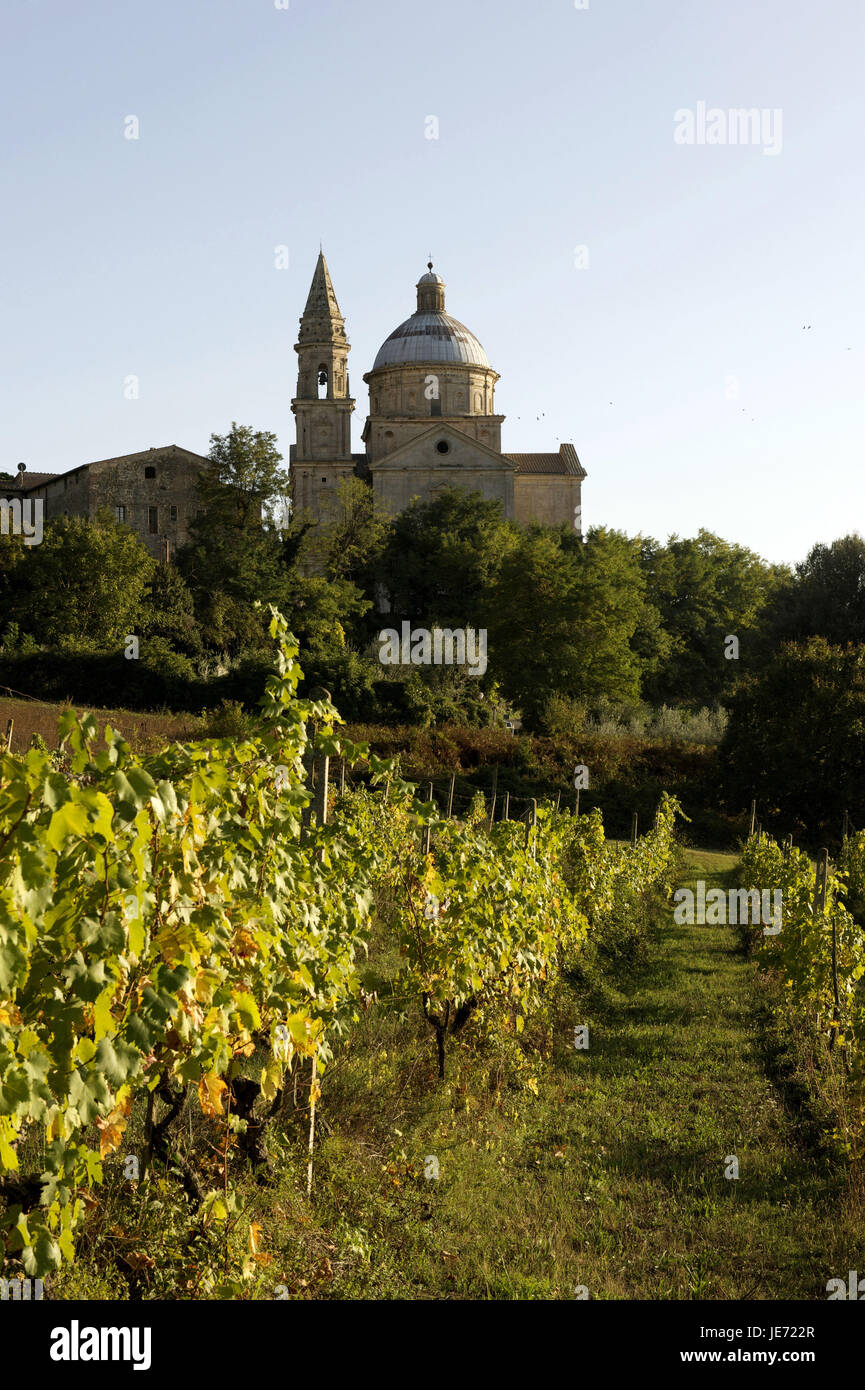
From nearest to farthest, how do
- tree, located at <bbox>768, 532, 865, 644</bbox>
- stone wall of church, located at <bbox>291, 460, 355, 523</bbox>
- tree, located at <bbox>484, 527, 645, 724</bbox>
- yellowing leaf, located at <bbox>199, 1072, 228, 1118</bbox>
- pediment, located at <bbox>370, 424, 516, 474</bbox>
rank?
yellowing leaf, located at <bbox>199, 1072, 228, 1118</bbox>
tree, located at <bbox>484, 527, 645, 724</bbox>
tree, located at <bbox>768, 532, 865, 644</bbox>
pediment, located at <bbox>370, 424, 516, 474</bbox>
stone wall of church, located at <bbox>291, 460, 355, 523</bbox>

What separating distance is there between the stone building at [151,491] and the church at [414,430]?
7261 mm

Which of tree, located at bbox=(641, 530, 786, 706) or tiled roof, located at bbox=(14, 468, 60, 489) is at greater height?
tiled roof, located at bbox=(14, 468, 60, 489)

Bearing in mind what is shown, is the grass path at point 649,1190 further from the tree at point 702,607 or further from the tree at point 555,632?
the tree at point 702,607

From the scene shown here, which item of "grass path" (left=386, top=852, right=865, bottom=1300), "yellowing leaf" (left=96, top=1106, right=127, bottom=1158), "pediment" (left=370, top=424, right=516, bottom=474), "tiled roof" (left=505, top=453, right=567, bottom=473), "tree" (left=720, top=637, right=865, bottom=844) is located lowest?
"grass path" (left=386, top=852, right=865, bottom=1300)

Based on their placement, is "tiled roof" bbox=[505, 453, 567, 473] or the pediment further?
"tiled roof" bbox=[505, 453, 567, 473]

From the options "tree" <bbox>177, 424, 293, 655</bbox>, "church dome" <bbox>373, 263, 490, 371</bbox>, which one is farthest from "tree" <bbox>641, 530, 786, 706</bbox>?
"tree" <bbox>177, 424, 293, 655</bbox>

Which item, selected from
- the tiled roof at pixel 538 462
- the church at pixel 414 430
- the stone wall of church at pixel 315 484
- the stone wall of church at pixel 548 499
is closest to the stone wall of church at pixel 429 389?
the church at pixel 414 430

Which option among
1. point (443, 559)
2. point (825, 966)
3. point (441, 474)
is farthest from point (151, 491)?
point (825, 966)

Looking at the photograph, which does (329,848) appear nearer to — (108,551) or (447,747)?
(447,747)

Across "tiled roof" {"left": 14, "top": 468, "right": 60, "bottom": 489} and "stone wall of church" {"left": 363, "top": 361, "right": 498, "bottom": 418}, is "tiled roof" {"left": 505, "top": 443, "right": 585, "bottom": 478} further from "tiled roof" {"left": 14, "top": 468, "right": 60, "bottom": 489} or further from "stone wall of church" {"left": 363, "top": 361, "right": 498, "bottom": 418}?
"tiled roof" {"left": 14, "top": 468, "right": 60, "bottom": 489}

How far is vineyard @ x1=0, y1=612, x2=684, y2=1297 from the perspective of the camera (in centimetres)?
309

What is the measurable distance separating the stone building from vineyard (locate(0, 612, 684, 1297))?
44031 millimetres

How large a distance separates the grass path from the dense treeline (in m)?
19.7

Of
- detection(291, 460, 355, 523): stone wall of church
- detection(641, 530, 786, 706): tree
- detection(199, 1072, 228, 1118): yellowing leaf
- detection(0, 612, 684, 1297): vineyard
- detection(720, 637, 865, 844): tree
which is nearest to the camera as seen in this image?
detection(0, 612, 684, 1297): vineyard
